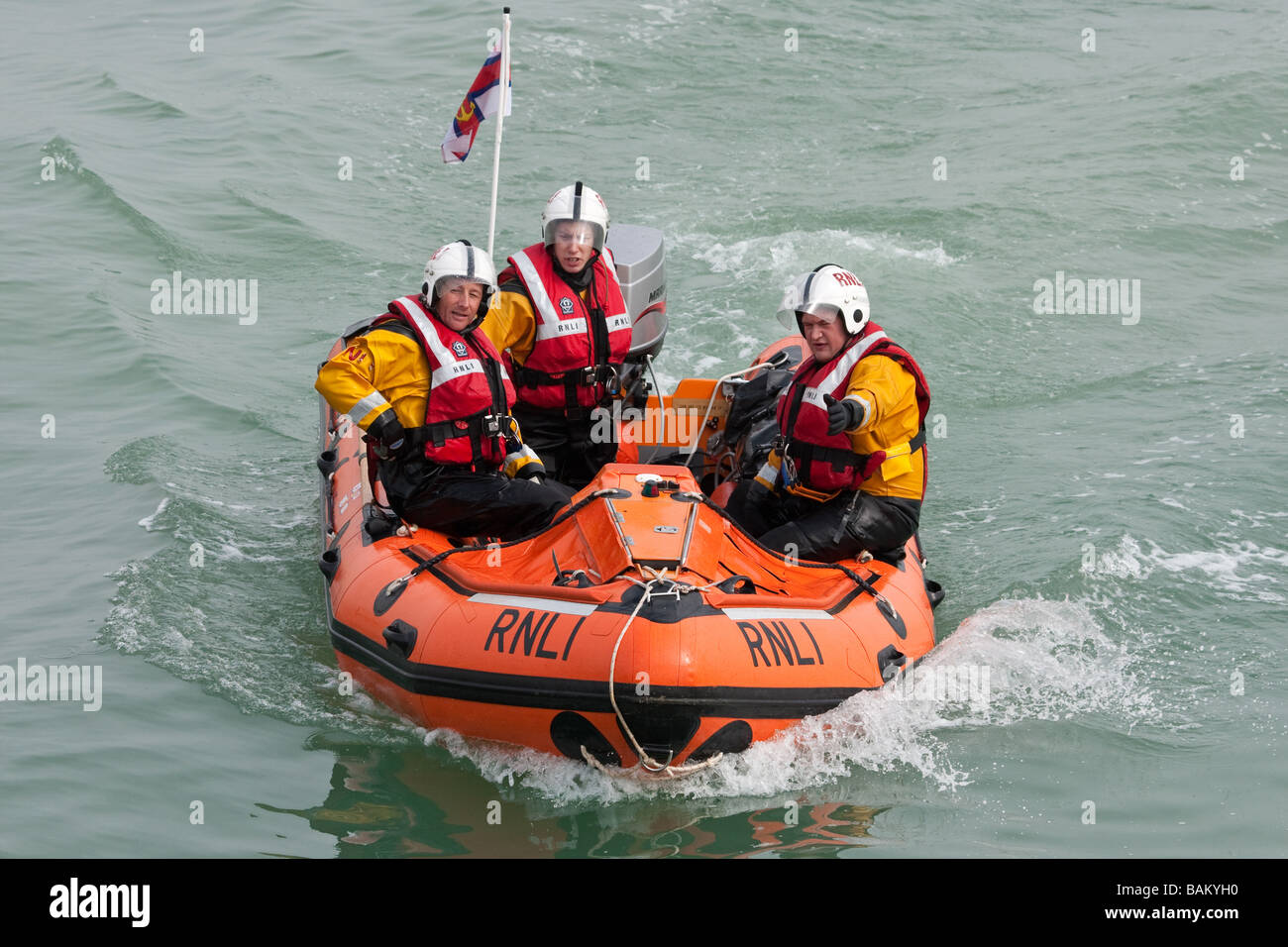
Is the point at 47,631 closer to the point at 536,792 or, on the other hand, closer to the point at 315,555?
the point at 315,555

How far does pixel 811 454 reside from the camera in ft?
17.9

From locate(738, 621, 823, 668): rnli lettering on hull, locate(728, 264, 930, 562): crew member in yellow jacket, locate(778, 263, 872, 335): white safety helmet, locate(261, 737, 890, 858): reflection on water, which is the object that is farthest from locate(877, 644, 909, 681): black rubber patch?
locate(778, 263, 872, 335): white safety helmet

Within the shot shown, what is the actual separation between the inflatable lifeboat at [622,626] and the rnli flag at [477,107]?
77.5 inches

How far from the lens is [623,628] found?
14.9 ft

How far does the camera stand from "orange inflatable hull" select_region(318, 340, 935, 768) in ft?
14.9

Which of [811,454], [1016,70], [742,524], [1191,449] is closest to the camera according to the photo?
[811,454]

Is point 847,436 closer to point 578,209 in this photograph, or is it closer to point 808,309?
point 808,309

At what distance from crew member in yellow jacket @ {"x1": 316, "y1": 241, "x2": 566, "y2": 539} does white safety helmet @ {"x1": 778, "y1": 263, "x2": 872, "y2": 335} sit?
1152mm

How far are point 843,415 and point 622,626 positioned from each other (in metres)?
1.16

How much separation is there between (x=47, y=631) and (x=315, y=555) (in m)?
1.29

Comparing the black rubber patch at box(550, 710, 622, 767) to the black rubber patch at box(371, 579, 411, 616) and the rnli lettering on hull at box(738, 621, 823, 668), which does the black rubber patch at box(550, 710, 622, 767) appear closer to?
the rnli lettering on hull at box(738, 621, 823, 668)

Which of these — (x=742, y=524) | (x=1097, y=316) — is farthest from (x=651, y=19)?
(x=742, y=524)

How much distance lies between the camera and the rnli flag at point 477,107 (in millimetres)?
6617

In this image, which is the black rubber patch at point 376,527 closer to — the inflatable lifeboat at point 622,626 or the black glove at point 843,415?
the inflatable lifeboat at point 622,626
